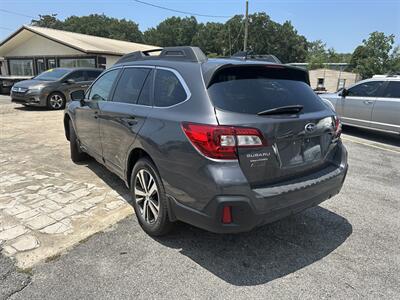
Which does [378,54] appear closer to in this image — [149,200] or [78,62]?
[78,62]

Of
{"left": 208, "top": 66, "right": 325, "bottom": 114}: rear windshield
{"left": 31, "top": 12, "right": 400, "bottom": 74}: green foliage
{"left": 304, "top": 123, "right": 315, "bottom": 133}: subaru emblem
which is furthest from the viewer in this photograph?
{"left": 31, "top": 12, "right": 400, "bottom": 74}: green foliage

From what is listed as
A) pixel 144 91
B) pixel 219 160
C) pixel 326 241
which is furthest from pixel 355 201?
pixel 144 91

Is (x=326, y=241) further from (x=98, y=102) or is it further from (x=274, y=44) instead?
(x=274, y=44)

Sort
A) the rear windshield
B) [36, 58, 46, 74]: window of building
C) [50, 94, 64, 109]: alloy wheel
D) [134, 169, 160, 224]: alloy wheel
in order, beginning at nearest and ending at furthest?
the rear windshield → [134, 169, 160, 224]: alloy wheel → [50, 94, 64, 109]: alloy wheel → [36, 58, 46, 74]: window of building

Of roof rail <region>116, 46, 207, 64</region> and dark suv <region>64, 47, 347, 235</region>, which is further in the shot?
roof rail <region>116, 46, 207, 64</region>

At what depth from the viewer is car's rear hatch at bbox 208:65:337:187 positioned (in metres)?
2.63

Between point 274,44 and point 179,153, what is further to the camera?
point 274,44

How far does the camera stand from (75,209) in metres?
3.96

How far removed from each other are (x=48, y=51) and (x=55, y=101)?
17763 mm

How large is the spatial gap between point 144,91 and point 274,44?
91436mm

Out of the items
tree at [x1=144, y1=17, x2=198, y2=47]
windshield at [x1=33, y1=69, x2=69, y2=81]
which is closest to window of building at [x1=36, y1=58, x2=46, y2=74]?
windshield at [x1=33, y1=69, x2=69, y2=81]

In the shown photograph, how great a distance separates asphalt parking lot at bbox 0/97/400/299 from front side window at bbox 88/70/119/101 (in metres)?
1.77

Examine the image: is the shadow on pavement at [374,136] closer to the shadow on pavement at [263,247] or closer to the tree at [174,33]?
the shadow on pavement at [263,247]

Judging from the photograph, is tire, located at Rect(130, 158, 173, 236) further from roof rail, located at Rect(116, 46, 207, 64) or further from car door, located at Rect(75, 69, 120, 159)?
car door, located at Rect(75, 69, 120, 159)
